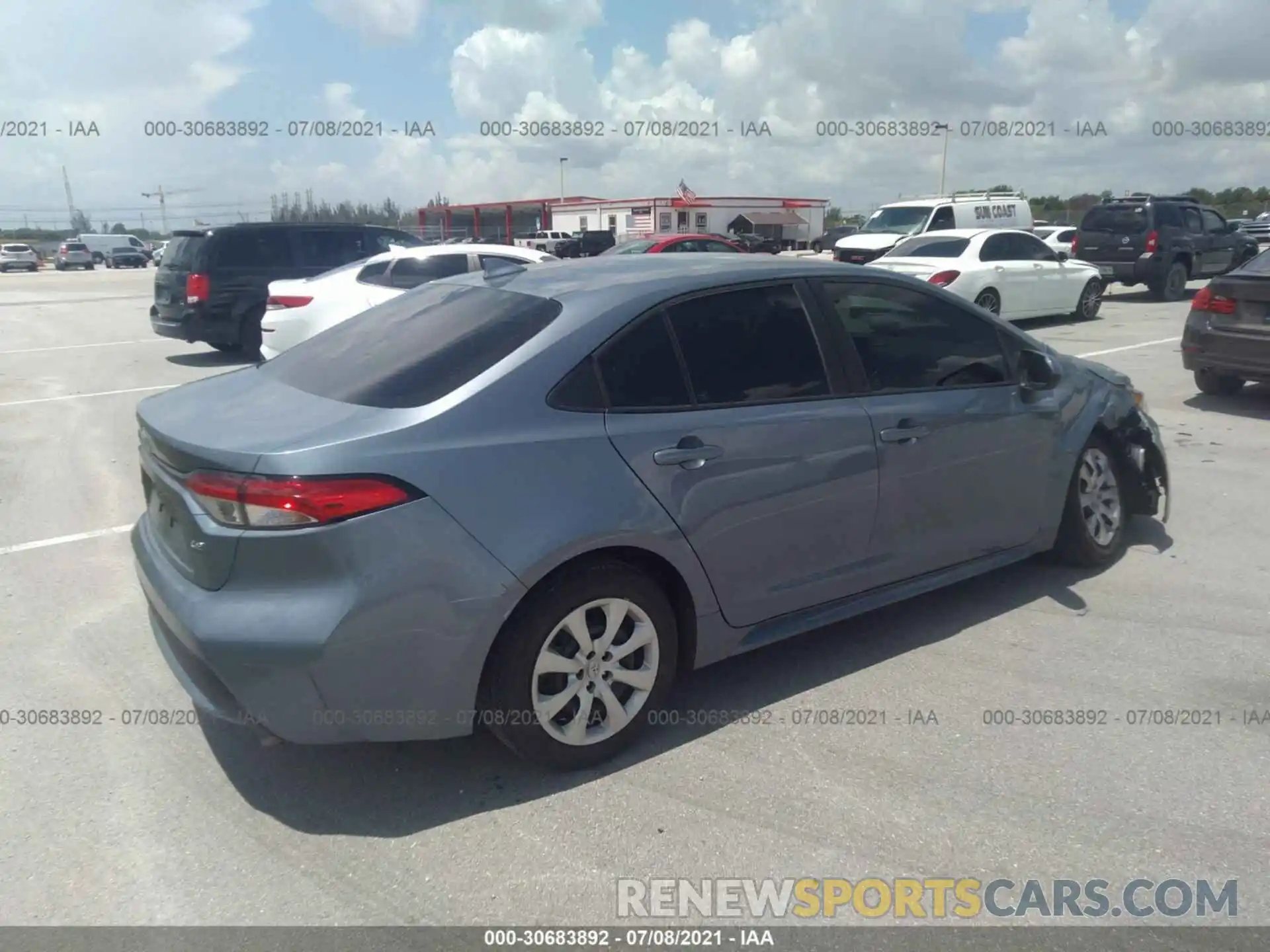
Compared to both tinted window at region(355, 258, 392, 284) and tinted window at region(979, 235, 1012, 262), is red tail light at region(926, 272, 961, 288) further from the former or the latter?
tinted window at region(355, 258, 392, 284)

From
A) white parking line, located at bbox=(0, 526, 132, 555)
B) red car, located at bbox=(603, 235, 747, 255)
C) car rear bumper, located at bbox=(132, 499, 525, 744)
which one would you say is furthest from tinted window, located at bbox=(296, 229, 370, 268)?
car rear bumper, located at bbox=(132, 499, 525, 744)

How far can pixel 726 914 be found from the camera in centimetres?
284

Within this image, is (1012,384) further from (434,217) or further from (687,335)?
(434,217)

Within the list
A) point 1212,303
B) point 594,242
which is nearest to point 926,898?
point 1212,303

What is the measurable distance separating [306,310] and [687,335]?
7.59 m

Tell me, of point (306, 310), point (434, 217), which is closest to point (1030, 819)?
point (306, 310)

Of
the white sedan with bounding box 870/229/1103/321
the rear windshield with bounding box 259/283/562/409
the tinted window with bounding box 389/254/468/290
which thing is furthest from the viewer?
the white sedan with bounding box 870/229/1103/321

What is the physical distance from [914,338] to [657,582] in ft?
5.60

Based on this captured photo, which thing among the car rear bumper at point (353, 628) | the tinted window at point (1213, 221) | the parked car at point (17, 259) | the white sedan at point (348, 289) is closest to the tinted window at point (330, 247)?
the white sedan at point (348, 289)

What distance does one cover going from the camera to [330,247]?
1373cm

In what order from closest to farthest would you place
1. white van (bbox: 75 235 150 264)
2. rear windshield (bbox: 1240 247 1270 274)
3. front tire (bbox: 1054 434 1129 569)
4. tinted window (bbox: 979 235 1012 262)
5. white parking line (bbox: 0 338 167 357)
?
front tire (bbox: 1054 434 1129 569) < rear windshield (bbox: 1240 247 1270 274) < tinted window (bbox: 979 235 1012 262) < white parking line (bbox: 0 338 167 357) < white van (bbox: 75 235 150 264)

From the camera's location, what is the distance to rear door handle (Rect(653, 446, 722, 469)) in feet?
11.4

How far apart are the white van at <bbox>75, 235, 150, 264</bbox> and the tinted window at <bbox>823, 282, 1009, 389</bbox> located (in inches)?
2451

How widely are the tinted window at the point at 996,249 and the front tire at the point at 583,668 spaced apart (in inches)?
487
